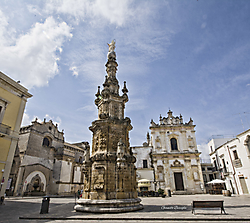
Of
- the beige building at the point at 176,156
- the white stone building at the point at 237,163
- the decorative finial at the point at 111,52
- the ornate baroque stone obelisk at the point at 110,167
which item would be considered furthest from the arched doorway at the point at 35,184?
the white stone building at the point at 237,163

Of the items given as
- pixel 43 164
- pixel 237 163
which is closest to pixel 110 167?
pixel 237 163

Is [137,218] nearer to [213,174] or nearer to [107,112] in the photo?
[107,112]

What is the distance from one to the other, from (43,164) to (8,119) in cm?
1736

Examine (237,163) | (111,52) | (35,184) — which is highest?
(111,52)

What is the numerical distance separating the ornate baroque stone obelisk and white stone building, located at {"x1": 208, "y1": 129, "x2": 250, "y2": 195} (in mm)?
19939

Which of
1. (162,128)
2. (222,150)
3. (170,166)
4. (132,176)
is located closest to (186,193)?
(170,166)

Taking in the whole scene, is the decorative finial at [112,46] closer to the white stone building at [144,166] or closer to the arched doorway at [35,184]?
the white stone building at [144,166]

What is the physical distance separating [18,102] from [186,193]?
28.5m

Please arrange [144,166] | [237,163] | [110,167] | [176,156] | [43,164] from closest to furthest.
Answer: [110,167]
[237,163]
[43,164]
[176,156]
[144,166]

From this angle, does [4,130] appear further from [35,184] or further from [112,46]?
[35,184]

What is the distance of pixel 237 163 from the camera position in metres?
25.9

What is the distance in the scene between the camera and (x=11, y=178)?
87.0 ft

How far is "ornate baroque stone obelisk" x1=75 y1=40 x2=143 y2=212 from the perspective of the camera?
398 inches

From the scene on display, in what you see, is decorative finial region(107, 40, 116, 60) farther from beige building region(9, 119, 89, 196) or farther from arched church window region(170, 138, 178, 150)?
arched church window region(170, 138, 178, 150)
